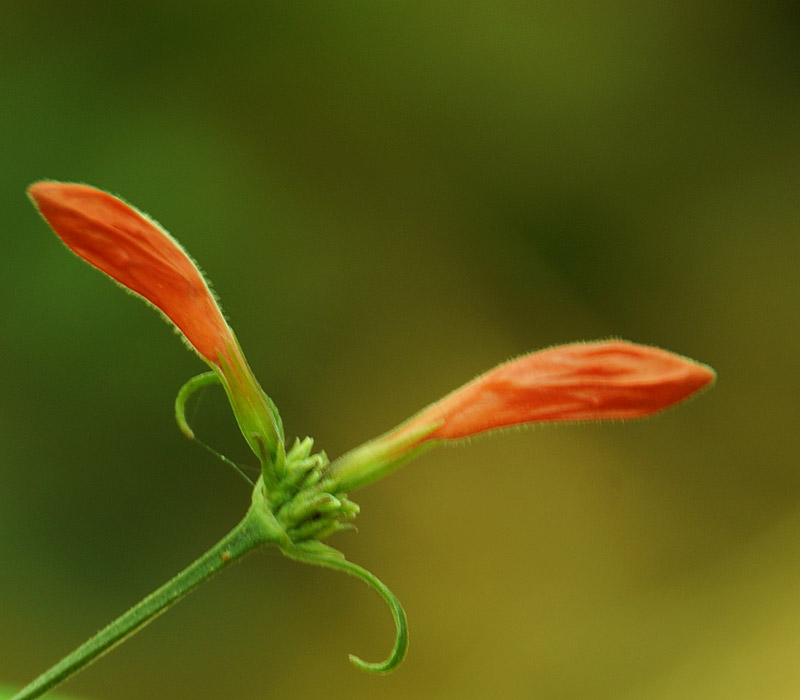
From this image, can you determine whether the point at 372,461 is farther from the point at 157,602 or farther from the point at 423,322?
the point at 423,322

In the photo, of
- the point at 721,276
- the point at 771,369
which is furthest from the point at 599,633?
the point at 721,276

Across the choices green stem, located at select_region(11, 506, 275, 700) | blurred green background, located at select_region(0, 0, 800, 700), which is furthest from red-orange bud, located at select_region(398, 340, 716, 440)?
blurred green background, located at select_region(0, 0, 800, 700)

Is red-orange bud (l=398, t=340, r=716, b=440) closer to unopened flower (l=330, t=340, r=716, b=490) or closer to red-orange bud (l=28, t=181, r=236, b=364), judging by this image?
unopened flower (l=330, t=340, r=716, b=490)

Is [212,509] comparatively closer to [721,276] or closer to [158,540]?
[158,540]

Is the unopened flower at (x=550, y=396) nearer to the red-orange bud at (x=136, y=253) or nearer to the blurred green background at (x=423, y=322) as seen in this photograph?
the red-orange bud at (x=136, y=253)

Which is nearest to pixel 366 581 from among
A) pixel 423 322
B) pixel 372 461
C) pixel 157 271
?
pixel 372 461

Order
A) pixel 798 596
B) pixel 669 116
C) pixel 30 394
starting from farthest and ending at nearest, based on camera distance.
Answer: pixel 669 116, pixel 798 596, pixel 30 394

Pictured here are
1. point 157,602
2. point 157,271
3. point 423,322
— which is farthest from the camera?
point 423,322
